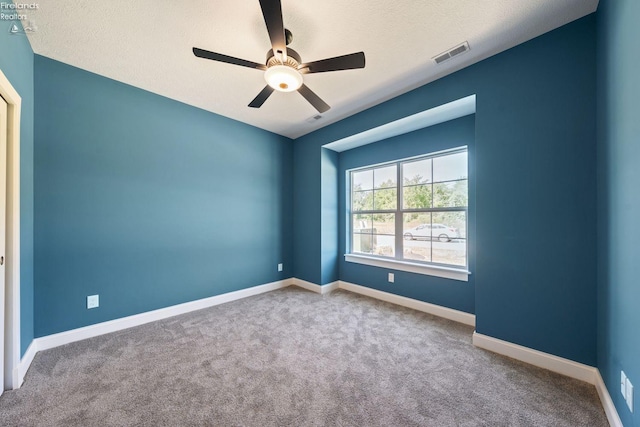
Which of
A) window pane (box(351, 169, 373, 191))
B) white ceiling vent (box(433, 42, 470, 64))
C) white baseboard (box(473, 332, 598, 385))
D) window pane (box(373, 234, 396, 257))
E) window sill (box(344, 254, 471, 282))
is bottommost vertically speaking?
white baseboard (box(473, 332, 598, 385))

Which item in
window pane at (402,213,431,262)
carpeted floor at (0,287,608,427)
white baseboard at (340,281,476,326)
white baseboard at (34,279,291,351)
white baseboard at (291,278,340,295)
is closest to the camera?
carpeted floor at (0,287,608,427)

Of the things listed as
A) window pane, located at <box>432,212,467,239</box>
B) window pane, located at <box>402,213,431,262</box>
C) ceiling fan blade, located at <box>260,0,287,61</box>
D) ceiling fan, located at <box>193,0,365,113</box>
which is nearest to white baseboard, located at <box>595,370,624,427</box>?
window pane, located at <box>432,212,467,239</box>

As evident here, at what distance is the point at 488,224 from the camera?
2.28 metres

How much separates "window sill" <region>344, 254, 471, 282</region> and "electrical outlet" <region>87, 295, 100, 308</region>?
326cm

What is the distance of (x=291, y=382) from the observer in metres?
1.79

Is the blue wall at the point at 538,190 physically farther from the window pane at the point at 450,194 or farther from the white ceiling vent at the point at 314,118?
the white ceiling vent at the point at 314,118

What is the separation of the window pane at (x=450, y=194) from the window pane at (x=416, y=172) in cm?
20

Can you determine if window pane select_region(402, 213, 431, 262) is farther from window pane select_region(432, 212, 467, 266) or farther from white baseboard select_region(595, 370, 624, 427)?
white baseboard select_region(595, 370, 624, 427)

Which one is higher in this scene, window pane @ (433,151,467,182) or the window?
window pane @ (433,151,467,182)

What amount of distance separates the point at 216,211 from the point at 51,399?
229 centimetres

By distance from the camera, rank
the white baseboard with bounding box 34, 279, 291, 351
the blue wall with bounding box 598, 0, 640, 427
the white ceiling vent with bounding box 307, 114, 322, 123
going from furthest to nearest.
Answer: the white ceiling vent with bounding box 307, 114, 322, 123, the white baseboard with bounding box 34, 279, 291, 351, the blue wall with bounding box 598, 0, 640, 427

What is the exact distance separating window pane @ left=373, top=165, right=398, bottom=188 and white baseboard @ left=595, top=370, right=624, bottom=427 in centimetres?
277

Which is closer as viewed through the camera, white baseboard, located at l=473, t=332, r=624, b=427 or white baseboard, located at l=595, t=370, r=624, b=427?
white baseboard, located at l=595, t=370, r=624, b=427

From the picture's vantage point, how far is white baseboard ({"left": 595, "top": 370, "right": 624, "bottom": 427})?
1372 millimetres
